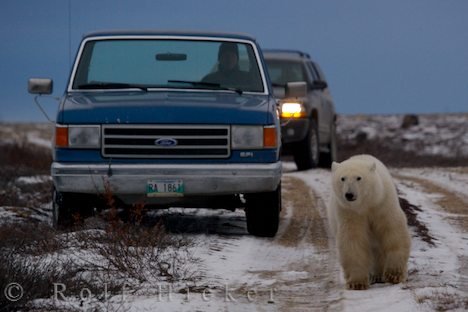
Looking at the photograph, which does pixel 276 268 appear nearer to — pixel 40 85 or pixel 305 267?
pixel 305 267

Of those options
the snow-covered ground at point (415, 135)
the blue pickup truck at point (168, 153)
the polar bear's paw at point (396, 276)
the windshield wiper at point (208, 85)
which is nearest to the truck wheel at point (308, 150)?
the snow-covered ground at point (415, 135)

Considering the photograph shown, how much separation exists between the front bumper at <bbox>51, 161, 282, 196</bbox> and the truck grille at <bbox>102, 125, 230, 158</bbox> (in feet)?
0.39

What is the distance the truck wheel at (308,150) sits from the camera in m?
19.1

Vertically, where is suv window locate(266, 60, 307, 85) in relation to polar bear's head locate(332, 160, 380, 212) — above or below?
below

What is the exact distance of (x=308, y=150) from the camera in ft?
63.1

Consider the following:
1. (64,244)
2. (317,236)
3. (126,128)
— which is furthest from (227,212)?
(64,244)

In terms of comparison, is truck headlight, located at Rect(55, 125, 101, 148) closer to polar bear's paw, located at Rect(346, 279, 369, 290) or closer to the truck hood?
the truck hood

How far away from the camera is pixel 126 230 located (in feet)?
29.1

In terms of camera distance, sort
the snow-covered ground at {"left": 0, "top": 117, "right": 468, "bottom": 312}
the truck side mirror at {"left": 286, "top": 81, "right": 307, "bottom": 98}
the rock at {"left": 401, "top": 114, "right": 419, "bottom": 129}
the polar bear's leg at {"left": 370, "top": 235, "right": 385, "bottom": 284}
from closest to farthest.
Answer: the snow-covered ground at {"left": 0, "top": 117, "right": 468, "bottom": 312} → the polar bear's leg at {"left": 370, "top": 235, "right": 385, "bottom": 284} → the truck side mirror at {"left": 286, "top": 81, "right": 307, "bottom": 98} → the rock at {"left": 401, "top": 114, "right": 419, "bottom": 129}

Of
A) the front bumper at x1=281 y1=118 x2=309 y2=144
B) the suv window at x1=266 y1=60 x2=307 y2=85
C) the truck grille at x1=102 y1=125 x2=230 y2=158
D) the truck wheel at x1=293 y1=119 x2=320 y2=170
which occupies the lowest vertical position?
the truck wheel at x1=293 y1=119 x2=320 y2=170

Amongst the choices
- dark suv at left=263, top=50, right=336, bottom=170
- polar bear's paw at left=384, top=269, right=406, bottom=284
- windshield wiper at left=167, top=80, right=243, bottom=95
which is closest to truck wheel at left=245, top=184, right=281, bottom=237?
windshield wiper at left=167, top=80, right=243, bottom=95

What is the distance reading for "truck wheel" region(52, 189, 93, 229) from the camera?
10430 mm

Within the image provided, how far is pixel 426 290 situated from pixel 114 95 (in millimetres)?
4272

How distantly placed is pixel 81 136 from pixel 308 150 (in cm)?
960
